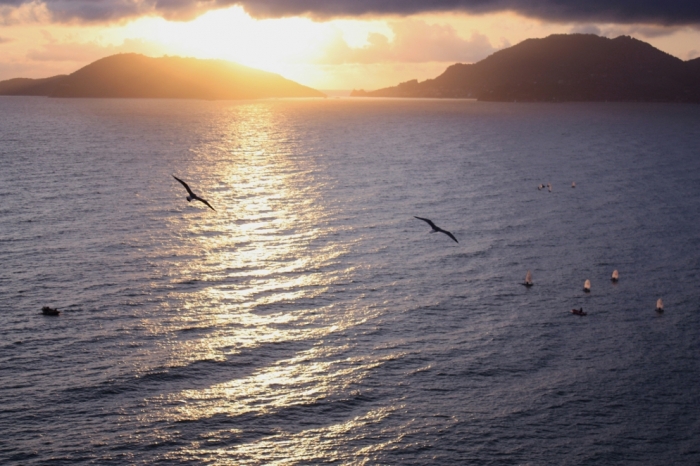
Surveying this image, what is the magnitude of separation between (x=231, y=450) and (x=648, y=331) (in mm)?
35376

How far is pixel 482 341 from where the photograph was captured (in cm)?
5119

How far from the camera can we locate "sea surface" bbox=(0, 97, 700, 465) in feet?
128

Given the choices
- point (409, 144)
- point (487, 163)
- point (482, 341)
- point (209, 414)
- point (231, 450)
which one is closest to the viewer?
point (231, 450)

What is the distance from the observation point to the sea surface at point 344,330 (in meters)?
38.9

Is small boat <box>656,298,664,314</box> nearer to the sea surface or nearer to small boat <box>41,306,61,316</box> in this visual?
the sea surface

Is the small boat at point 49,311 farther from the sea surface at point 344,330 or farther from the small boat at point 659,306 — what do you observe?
the small boat at point 659,306

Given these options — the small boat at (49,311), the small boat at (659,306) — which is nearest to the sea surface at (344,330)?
the small boat at (659,306)

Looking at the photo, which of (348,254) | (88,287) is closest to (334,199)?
(348,254)

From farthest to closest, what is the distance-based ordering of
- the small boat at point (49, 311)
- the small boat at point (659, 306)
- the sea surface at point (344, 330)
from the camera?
the small boat at point (659, 306)
the small boat at point (49, 311)
the sea surface at point (344, 330)

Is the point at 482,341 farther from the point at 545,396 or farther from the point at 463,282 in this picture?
the point at 463,282

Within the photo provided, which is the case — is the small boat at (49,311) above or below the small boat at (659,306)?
above

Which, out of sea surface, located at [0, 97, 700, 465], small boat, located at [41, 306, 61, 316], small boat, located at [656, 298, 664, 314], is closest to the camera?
sea surface, located at [0, 97, 700, 465]

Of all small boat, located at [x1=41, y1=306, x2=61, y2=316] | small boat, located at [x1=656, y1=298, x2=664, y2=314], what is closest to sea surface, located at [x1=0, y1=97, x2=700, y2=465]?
small boat, located at [x1=656, y1=298, x2=664, y2=314]

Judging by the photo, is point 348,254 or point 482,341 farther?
point 348,254
